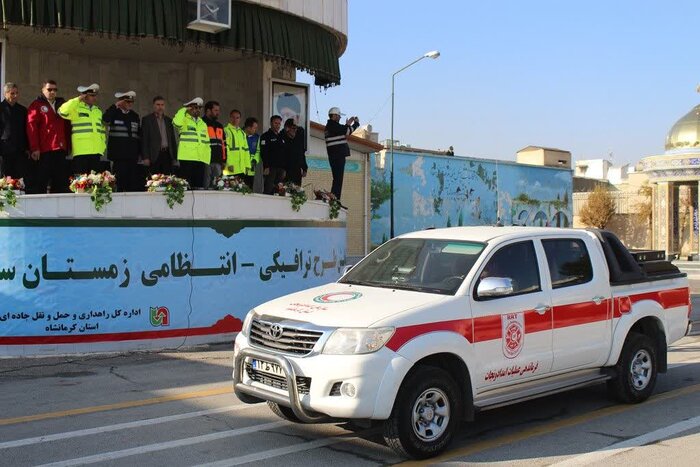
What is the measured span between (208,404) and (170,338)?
363 cm

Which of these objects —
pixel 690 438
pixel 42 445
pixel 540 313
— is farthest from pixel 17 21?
pixel 690 438

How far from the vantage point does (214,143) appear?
42.8 feet

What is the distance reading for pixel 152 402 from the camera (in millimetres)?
7773

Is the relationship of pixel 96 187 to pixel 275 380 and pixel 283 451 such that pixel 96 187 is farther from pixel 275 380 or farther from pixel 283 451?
pixel 283 451

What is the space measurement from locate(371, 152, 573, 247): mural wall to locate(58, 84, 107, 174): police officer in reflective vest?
24.6 meters

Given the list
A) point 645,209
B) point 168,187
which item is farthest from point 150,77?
point 645,209

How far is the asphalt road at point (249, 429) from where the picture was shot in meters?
5.92

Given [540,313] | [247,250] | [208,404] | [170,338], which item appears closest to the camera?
[540,313]

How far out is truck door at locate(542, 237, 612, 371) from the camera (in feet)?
23.1

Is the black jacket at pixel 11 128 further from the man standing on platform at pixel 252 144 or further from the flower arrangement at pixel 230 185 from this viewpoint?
the man standing on platform at pixel 252 144

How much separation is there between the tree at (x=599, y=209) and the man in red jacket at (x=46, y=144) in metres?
50.6

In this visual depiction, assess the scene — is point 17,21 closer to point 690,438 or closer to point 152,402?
point 152,402

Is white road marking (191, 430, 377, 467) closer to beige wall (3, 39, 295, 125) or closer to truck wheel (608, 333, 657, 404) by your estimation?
truck wheel (608, 333, 657, 404)

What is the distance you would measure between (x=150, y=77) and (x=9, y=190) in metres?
7.59
